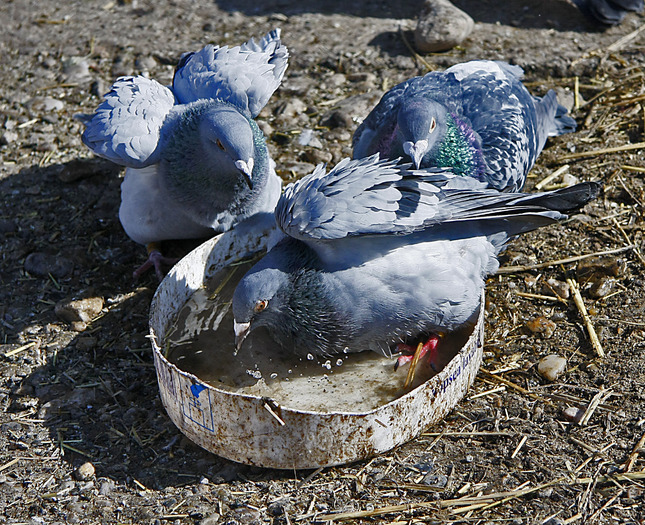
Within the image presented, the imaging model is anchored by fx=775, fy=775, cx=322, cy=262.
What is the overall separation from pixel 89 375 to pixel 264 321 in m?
1.04

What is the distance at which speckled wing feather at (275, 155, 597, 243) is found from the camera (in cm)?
347

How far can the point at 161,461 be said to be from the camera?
3.52m

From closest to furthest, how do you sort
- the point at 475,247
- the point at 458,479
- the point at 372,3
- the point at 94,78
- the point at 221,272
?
the point at 458,479 → the point at 475,247 → the point at 221,272 → the point at 94,78 → the point at 372,3

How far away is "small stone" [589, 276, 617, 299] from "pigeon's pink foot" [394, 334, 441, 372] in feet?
3.29

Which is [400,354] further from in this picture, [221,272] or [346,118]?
[346,118]

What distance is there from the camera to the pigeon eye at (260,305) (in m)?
3.55

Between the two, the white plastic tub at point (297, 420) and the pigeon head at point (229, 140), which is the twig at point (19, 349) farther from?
the pigeon head at point (229, 140)

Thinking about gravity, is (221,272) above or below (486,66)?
below

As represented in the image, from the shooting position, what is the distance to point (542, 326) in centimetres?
416

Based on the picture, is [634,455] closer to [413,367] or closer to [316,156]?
[413,367]

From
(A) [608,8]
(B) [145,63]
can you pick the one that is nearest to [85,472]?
(B) [145,63]

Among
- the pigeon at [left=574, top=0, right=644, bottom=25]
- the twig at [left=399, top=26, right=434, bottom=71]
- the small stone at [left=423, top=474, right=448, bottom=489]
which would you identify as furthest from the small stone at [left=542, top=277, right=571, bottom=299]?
the pigeon at [left=574, top=0, right=644, bottom=25]

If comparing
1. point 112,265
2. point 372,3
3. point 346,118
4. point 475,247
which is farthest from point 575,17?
point 112,265

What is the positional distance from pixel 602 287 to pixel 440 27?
9.61 feet
